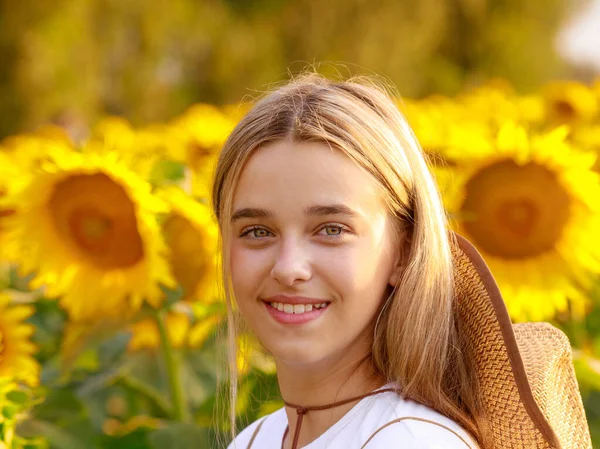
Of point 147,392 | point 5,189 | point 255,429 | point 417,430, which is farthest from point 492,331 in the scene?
point 5,189

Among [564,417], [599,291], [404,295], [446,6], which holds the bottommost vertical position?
[564,417]

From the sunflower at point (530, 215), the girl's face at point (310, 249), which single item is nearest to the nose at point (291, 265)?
the girl's face at point (310, 249)

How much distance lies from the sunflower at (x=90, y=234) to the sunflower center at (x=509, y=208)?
2.74ft

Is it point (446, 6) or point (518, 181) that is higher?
point (446, 6)

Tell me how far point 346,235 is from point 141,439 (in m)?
1.18

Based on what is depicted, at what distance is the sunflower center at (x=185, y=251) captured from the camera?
270 cm

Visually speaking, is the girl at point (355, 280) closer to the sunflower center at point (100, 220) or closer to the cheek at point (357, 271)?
the cheek at point (357, 271)

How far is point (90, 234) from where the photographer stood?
269 cm

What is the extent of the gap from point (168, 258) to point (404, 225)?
3.65 feet

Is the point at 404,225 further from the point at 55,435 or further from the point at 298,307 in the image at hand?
the point at 55,435

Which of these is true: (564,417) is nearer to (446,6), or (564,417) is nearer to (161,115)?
(161,115)

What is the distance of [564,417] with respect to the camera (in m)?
1.60

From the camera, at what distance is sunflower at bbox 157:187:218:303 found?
264 centimetres

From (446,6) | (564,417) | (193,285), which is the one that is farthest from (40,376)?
(446,6)
